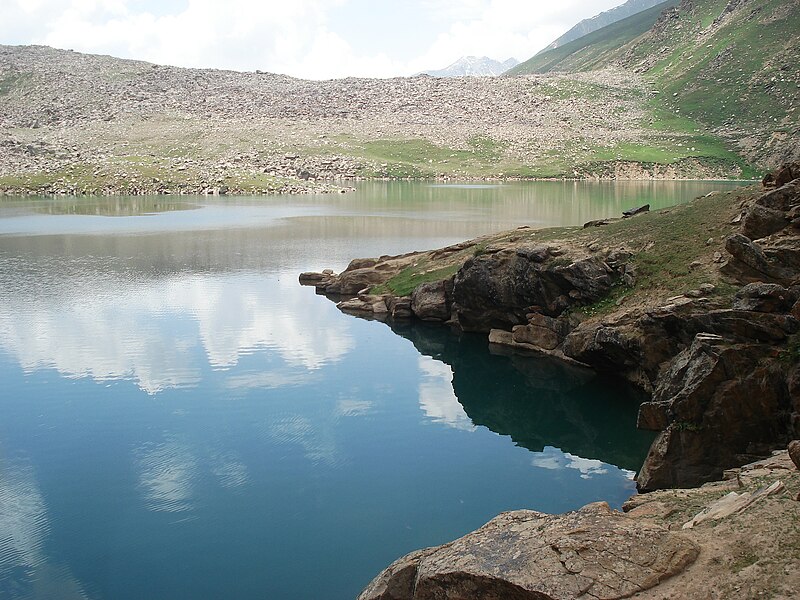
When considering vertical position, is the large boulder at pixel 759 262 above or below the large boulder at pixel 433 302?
above

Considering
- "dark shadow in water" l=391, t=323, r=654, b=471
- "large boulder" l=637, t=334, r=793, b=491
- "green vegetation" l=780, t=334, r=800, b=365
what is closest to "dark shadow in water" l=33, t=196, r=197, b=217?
"dark shadow in water" l=391, t=323, r=654, b=471

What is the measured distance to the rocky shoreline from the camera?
47.0 feet

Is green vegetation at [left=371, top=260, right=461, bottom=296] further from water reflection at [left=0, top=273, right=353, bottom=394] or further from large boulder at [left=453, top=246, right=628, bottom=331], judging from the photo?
water reflection at [left=0, top=273, right=353, bottom=394]

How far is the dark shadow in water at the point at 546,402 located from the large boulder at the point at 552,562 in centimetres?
1307

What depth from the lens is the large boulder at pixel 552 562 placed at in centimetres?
1168

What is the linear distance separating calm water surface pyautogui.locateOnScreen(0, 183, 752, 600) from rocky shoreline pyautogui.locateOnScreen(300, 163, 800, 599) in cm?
211

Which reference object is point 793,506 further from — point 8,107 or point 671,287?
point 8,107

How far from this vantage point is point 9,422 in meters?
29.2

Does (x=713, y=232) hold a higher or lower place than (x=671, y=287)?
higher

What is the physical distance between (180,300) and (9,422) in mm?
A: 22288

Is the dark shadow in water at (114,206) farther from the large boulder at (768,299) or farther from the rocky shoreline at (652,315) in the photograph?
the large boulder at (768,299)

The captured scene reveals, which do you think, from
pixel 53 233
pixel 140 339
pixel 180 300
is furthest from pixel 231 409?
Result: pixel 53 233

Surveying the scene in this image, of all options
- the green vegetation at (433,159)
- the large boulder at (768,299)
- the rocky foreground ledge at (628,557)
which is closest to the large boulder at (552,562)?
the rocky foreground ledge at (628,557)

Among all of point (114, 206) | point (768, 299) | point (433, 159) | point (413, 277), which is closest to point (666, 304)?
point (768, 299)
